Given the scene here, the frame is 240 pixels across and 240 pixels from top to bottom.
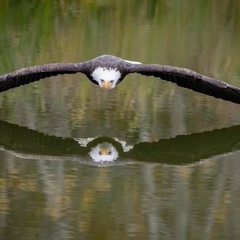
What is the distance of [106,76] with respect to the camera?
8.88 metres

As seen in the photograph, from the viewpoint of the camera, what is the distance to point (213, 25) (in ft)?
46.0

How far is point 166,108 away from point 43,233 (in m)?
3.22

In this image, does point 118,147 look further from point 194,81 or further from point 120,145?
point 194,81

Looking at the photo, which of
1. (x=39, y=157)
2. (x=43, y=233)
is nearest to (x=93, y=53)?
(x=39, y=157)

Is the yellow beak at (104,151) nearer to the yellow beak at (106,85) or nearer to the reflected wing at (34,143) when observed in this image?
the reflected wing at (34,143)

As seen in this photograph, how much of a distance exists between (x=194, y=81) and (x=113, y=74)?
2.38 feet

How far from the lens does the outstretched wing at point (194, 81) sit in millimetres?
8578

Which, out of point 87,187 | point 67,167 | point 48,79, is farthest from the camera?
point 48,79

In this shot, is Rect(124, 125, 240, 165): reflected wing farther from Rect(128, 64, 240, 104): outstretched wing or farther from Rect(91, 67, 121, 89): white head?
Rect(91, 67, 121, 89): white head

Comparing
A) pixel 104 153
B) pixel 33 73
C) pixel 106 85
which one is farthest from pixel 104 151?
pixel 33 73

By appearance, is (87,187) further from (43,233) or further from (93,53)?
(93,53)

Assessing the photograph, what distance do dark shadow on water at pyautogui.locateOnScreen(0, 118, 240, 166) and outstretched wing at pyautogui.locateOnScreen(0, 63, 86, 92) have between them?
0.61 metres

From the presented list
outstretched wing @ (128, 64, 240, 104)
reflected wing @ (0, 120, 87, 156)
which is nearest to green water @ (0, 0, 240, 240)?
reflected wing @ (0, 120, 87, 156)

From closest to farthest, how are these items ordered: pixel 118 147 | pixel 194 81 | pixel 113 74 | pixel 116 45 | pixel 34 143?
pixel 118 147 < pixel 34 143 < pixel 194 81 < pixel 113 74 < pixel 116 45
